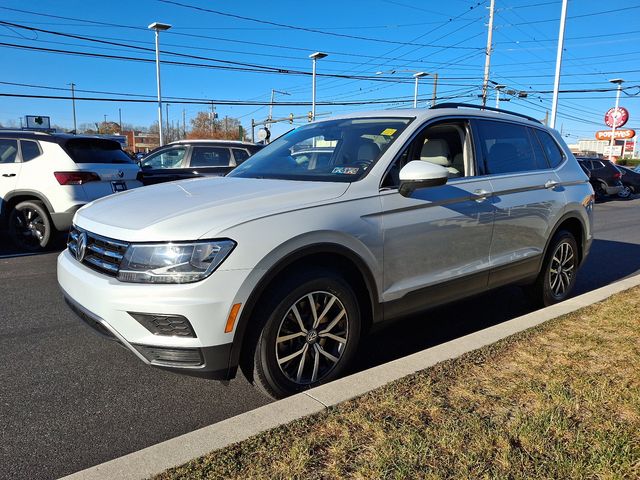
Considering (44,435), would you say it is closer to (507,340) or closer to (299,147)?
(299,147)

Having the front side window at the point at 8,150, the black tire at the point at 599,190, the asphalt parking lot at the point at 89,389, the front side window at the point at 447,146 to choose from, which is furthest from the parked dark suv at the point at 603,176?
the front side window at the point at 8,150

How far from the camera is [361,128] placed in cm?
388

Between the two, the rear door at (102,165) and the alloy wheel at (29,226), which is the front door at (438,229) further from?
the alloy wheel at (29,226)

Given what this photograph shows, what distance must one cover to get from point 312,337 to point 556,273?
3.09m

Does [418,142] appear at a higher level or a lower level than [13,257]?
higher

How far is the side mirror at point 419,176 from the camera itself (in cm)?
315

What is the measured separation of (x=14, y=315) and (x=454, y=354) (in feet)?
12.8

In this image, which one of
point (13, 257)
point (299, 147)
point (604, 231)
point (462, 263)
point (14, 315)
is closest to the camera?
point (462, 263)

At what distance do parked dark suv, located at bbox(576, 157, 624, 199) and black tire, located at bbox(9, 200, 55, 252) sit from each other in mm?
19096

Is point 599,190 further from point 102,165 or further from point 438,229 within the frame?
point 438,229

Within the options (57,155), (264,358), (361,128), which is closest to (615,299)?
(361,128)

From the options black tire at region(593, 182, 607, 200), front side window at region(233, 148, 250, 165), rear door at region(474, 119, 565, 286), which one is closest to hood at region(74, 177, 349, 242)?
rear door at region(474, 119, 565, 286)

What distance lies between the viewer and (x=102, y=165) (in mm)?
7457

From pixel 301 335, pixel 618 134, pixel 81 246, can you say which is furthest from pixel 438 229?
pixel 618 134
